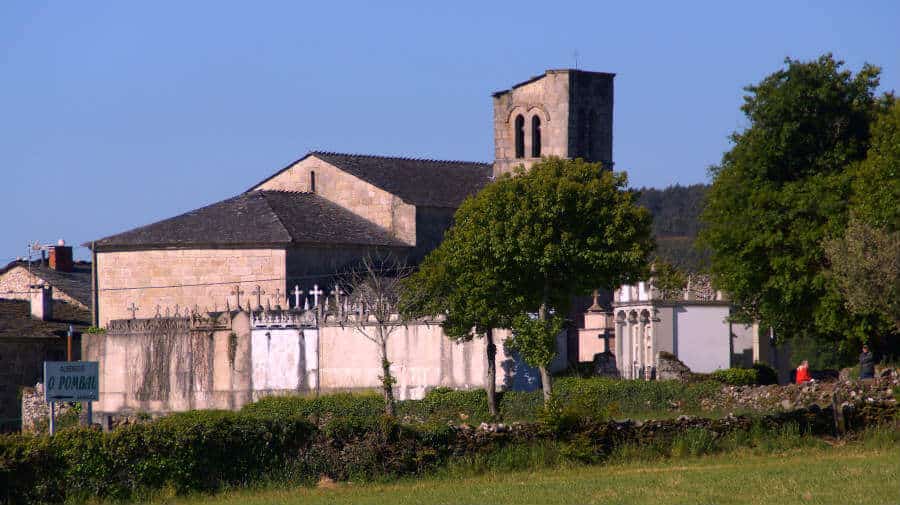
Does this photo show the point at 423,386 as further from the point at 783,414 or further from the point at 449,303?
the point at 783,414

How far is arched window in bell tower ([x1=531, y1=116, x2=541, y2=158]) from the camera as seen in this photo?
211 ft

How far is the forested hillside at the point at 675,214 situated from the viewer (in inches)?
5182

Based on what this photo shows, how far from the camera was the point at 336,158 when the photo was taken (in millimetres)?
65938

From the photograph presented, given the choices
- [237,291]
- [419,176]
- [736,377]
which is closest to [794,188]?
[736,377]

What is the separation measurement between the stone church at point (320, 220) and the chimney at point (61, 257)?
10.5 meters

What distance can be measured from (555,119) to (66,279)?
2457 centimetres

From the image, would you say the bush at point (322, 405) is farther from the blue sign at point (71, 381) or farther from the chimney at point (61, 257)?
the chimney at point (61, 257)

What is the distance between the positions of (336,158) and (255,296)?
1183cm

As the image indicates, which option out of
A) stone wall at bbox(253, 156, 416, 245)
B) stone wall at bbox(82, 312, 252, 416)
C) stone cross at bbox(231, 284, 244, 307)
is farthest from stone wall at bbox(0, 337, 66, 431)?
stone wall at bbox(253, 156, 416, 245)

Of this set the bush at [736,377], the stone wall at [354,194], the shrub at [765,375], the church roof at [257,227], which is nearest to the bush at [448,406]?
the bush at [736,377]

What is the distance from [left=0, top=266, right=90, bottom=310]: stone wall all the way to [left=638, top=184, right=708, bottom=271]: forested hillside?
221 feet

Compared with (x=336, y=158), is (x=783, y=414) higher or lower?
lower

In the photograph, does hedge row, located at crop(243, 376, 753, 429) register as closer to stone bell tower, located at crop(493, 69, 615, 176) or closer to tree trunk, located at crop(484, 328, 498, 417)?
tree trunk, located at crop(484, 328, 498, 417)

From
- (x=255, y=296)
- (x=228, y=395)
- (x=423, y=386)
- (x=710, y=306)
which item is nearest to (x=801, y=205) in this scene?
(x=710, y=306)
